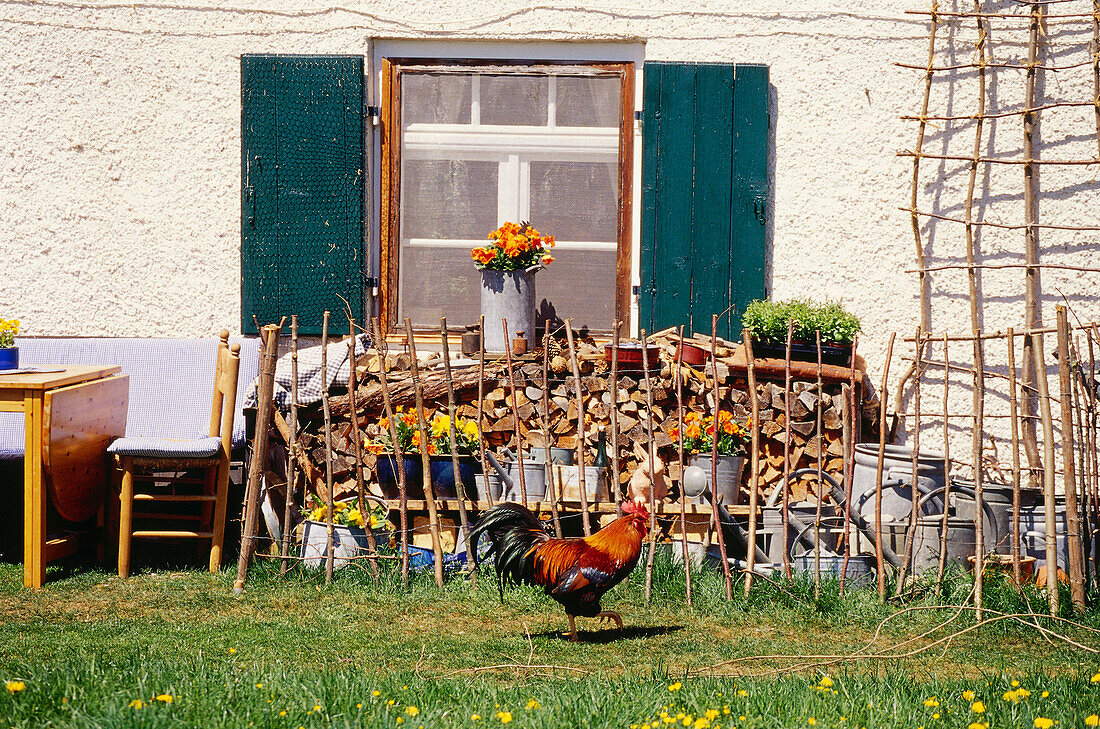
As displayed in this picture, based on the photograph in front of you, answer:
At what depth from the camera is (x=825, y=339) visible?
564 centimetres

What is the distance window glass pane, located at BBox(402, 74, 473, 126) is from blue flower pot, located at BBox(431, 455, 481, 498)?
2.17 metres

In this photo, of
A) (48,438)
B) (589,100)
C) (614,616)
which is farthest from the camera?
(589,100)

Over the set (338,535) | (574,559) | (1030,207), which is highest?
(1030,207)

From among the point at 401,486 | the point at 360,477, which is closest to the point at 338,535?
the point at 360,477

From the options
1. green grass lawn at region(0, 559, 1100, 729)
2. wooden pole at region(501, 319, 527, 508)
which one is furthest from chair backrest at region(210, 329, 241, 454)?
wooden pole at region(501, 319, 527, 508)

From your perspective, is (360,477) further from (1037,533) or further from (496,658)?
(1037,533)

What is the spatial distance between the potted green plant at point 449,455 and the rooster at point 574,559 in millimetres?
892

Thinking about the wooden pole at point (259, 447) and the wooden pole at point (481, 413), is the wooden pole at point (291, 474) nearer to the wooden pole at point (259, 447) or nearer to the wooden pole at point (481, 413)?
the wooden pole at point (259, 447)

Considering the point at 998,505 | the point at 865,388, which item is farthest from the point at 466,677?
the point at 865,388

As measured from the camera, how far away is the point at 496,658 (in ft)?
12.4

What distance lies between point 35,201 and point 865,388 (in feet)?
16.4

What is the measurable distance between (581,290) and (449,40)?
1.67 metres

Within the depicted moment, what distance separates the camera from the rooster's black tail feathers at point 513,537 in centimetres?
412

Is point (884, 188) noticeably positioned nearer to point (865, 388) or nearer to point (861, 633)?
point (865, 388)
